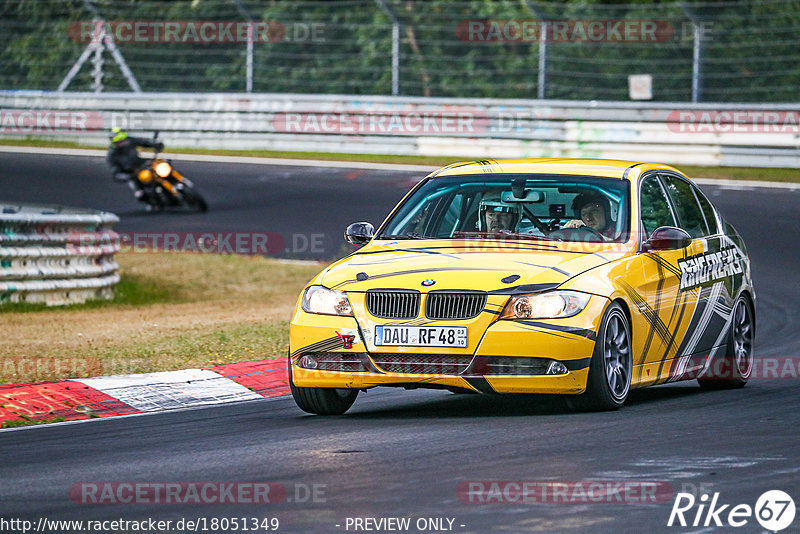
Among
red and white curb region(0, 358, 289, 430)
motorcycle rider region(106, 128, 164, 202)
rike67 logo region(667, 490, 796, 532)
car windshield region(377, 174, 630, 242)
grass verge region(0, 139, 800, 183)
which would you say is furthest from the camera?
grass verge region(0, 139, 800, 183)

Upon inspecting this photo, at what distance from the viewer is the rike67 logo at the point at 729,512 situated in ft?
18.9

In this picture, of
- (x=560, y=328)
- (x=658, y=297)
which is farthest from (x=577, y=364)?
(x=658, y=297)

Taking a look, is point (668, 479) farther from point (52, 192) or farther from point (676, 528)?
point (52, 192)

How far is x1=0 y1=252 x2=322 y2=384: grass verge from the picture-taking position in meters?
11.4

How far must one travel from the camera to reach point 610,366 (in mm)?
8656

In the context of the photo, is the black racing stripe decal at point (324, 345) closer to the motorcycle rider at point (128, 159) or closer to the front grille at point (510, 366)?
the front grille at point (510, 366)

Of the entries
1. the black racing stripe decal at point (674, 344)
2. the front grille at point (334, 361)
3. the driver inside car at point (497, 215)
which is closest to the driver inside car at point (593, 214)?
the driver inside car at point (497, 215)

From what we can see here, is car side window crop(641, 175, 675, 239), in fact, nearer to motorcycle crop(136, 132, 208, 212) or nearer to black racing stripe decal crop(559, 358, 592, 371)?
black racing stripe decal crop(559, 358, 592, 371)

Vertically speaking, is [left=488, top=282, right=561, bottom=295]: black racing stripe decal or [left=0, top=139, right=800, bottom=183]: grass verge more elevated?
[left=0, top=139, right=800, bottom=183]: grass verge

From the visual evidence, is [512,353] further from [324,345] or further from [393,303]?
[324,345]

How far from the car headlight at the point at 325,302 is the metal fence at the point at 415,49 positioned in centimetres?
1741

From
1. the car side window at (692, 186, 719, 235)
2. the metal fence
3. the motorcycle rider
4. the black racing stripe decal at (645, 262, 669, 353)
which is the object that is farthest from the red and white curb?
the metal fence

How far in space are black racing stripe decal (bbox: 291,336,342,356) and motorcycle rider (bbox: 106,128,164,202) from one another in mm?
15816

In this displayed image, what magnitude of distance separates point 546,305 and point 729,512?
2.62 metres
